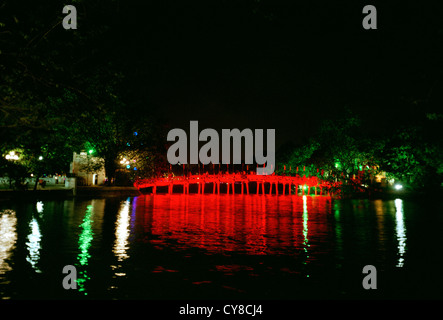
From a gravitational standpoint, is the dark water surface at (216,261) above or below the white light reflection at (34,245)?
below

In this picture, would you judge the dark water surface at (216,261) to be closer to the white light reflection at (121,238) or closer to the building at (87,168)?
the white light reflection at (121,238)

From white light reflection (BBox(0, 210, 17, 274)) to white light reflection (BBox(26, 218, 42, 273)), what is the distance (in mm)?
485

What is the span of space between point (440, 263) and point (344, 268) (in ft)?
9.08

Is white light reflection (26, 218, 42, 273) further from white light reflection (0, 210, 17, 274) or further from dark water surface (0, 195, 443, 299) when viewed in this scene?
white light reflection (0, 210, 17, 274)

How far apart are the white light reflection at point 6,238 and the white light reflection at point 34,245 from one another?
485 millimetres

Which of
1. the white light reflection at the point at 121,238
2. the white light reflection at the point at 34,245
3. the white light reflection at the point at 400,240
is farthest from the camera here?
the white light reflection at the point at 121,238

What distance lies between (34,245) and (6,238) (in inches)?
71.0

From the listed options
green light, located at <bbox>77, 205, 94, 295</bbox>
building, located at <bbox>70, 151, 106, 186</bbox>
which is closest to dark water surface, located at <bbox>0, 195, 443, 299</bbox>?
green light, located at <bbox>77, 205, 94, 295</bbox>

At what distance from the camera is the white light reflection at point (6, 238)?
35.8 ft

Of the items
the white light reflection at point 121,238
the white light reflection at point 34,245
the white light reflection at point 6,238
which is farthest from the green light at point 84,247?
the white light reflection at point 6,238

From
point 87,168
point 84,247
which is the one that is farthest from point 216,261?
point 87,168

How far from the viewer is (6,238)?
1492 centimetres
